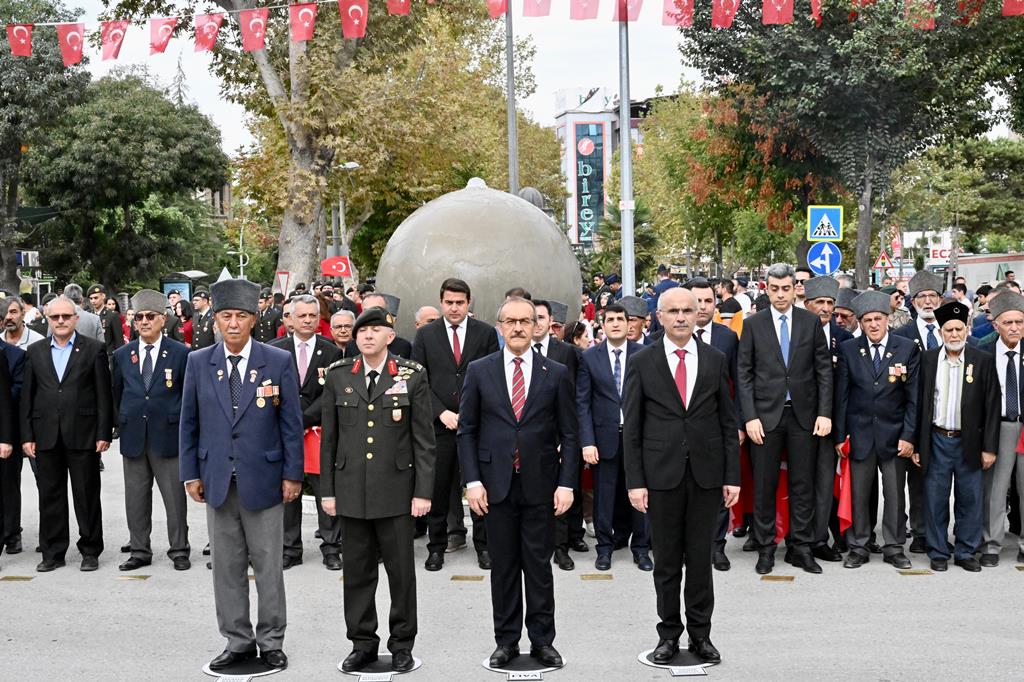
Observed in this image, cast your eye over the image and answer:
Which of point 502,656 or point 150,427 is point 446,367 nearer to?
point 150,427

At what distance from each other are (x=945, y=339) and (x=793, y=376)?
46.7 inches

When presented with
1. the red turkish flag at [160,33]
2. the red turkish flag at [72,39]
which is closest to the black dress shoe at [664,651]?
the red turkish flag at [72,39]

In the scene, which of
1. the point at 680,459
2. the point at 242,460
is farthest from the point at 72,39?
the point at 680,459

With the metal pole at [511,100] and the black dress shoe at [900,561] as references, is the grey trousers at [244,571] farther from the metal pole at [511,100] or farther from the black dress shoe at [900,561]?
the metal pole at [511,100]

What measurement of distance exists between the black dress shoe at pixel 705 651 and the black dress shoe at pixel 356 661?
5.92 ft

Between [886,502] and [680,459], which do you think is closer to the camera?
A: [680,459]

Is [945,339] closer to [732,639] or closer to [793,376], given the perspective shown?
[793,376]

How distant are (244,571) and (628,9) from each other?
11.3 m

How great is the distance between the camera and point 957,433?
8.94m

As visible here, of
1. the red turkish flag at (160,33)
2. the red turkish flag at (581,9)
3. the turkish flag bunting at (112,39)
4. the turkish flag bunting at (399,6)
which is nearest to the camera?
the red turkish flag at (581,9)

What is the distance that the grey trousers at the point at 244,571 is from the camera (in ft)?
21.9

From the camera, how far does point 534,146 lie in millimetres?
54406

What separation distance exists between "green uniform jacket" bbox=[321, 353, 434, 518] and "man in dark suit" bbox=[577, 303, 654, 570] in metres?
2.69

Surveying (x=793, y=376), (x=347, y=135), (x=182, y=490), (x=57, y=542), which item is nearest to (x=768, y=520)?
(x=793, y=376)
